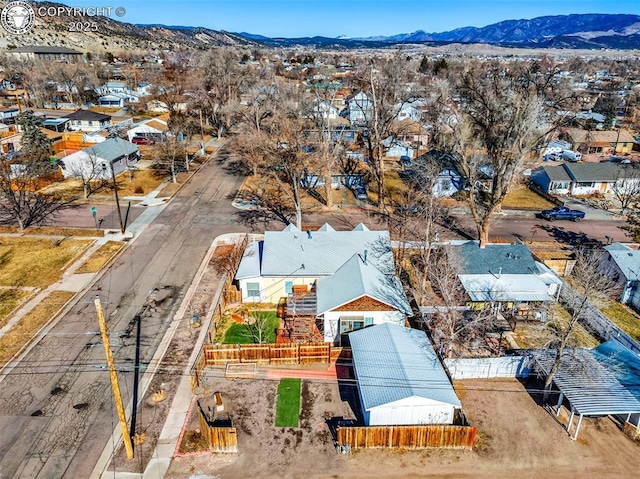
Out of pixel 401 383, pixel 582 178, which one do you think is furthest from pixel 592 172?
pixel 401 383

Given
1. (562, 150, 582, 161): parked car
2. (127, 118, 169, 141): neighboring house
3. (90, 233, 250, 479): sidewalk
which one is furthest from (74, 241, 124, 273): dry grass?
(562, 150, 582, 161): parked car

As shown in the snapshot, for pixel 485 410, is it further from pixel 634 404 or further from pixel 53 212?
pixel 53 212

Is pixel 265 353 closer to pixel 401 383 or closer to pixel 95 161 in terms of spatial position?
pixel 401 383

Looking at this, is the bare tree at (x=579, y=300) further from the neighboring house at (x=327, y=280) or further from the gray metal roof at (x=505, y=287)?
the neighboring house at (x=327, y=280)

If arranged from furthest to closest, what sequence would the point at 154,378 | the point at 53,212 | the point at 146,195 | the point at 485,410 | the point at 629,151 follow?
1. the point at 629,151
2. the point at 146,195
3. the point at 53,212
4. the point at 154,378
5. the point at 485,410

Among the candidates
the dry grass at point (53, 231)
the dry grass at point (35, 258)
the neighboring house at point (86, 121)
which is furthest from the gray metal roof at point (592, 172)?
the neighboring house at point (86, 121)

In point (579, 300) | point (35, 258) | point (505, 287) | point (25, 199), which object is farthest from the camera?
point (25, 199)

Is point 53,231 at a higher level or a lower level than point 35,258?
higher

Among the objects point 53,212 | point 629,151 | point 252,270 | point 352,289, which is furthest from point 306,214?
point 629,151
